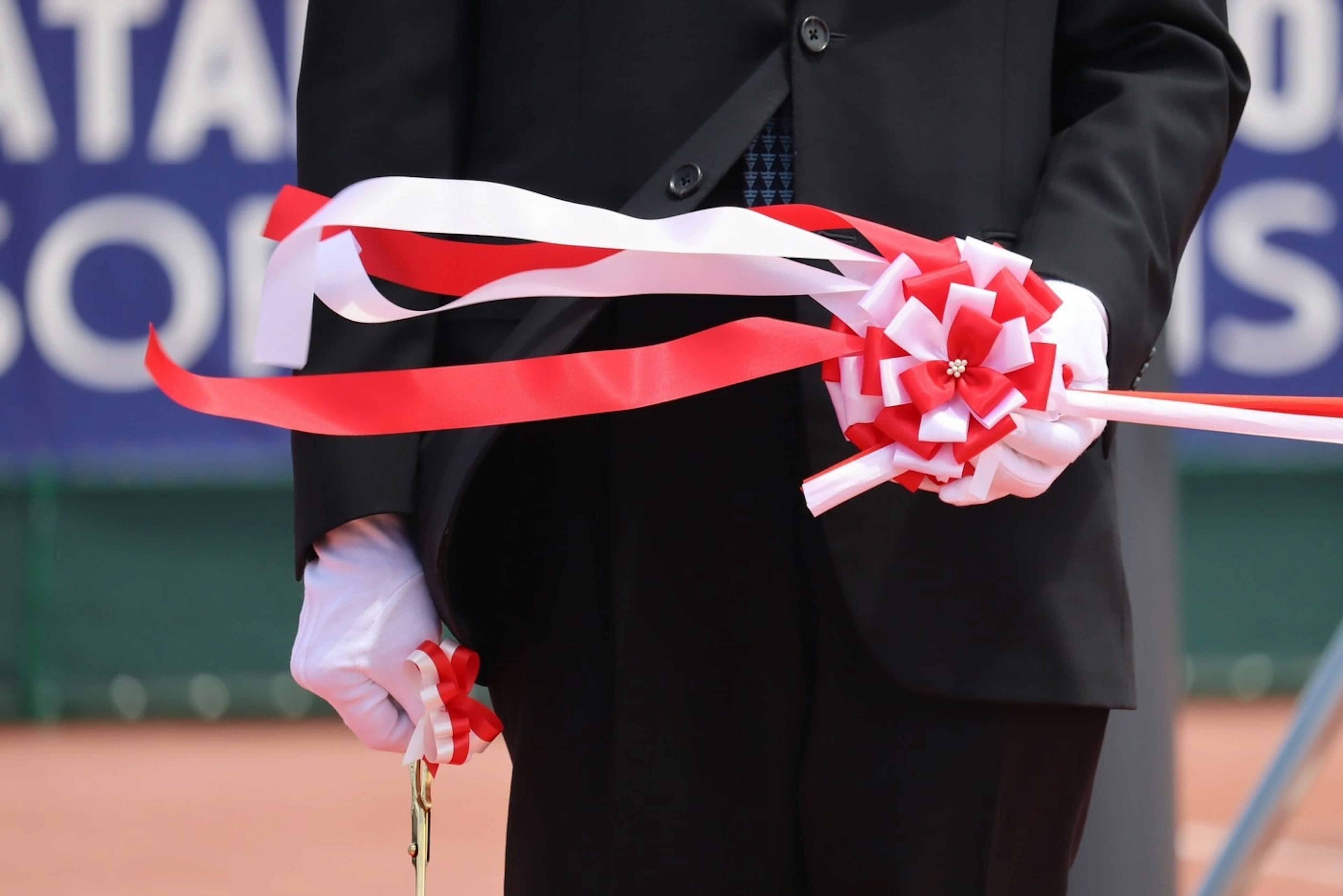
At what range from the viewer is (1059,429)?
1.02 meters

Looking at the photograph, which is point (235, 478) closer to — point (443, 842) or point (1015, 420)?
point (443, 842)

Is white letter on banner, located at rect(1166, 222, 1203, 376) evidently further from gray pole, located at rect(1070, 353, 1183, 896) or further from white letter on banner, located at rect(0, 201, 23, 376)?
white letter on banner, located at rect(0, 201, 23, 376)

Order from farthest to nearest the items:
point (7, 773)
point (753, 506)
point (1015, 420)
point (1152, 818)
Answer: point (7, 773) → point (1152, 818) → point (753, 506) → point (1015, 420)

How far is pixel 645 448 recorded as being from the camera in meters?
1.17

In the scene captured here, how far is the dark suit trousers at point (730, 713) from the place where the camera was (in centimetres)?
113

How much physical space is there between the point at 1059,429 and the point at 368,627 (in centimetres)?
46

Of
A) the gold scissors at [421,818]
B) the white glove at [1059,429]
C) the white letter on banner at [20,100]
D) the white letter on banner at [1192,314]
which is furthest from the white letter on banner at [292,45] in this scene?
the white glove at [1059,429]

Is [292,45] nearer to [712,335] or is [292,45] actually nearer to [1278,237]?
[1278,237]

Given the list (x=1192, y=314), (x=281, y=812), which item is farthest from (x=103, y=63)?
(x=1192, y=314)

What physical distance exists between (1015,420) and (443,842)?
126 inches

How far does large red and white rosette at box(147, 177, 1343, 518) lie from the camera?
100cm

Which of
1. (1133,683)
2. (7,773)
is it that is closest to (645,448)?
(1133,683)

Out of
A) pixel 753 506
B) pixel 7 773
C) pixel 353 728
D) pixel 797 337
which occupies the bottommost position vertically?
pixel 7 773

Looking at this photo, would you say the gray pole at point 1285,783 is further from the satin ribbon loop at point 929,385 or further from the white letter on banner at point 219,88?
the white letter on banner at point 219,88
